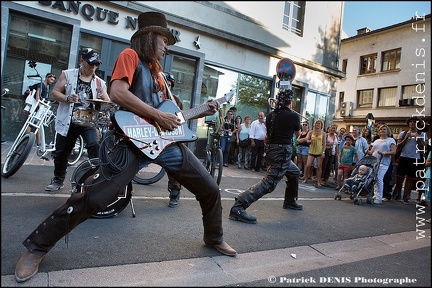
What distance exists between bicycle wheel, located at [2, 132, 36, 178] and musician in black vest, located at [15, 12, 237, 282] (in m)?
2.97

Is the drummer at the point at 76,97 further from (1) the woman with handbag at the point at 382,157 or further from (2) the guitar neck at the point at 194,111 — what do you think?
(1) the woman with handbag at the point at 382,157

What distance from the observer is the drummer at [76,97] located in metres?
4.36

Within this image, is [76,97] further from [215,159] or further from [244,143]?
[244,143]

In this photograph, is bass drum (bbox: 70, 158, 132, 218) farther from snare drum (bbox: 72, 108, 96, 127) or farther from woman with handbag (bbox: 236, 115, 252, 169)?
woman with handbag (bbox: 236, 115, 252, 169)

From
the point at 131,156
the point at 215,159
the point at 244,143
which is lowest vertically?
the point at 215,159

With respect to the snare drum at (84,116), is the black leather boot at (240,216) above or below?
below

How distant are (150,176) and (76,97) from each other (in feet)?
8.59

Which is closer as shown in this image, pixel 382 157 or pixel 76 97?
pixel 76 97

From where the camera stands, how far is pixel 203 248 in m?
3.29

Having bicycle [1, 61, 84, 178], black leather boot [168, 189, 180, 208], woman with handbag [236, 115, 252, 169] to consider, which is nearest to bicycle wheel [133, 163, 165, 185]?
black leather boot [168, 189, 180, 208]

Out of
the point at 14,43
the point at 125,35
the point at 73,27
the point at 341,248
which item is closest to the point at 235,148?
the point at 125,35

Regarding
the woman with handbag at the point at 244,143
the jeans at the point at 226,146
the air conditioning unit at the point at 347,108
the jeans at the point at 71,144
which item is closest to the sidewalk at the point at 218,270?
the jeans at the point at 71,144

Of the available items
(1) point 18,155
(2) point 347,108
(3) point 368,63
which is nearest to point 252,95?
(2) point 347,108

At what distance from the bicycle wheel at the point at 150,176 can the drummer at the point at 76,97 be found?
5.25 ft
